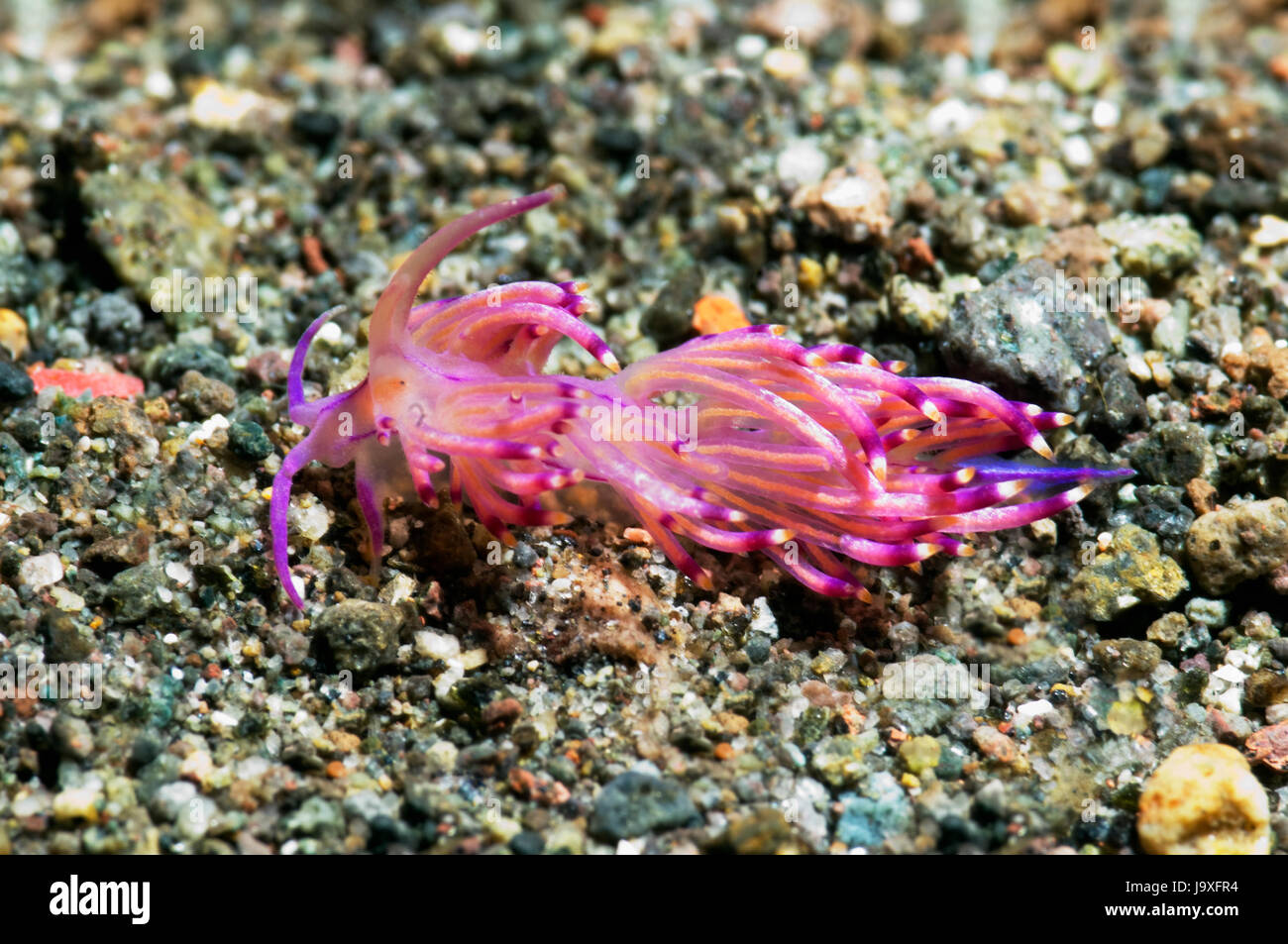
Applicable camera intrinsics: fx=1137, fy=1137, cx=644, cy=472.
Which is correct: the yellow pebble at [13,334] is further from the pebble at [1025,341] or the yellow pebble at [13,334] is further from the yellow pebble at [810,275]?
the pebble at [1025,341]

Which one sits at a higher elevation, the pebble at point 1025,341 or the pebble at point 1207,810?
the pebble at point 1025,341

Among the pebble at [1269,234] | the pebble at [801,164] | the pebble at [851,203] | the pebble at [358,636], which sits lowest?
the pebble at [358,636]

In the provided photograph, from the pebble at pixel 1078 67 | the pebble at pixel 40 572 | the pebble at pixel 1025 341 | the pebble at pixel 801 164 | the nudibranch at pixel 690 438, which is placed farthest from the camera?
the pebble at pixel 1078 67

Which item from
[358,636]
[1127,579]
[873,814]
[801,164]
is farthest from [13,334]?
[1127,579]

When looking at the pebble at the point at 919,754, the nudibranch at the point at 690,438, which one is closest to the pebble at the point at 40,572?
the nudibranch at the point at 690,438

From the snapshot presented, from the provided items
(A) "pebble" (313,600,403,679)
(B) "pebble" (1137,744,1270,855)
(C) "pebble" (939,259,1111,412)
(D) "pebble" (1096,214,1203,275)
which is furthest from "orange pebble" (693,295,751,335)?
(B) "pebble" (1137,744,1270,855)

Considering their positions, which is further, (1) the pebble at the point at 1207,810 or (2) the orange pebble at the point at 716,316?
(2) the orange pebble at the point at 716,316

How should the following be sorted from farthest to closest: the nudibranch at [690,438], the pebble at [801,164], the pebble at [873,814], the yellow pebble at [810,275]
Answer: the pebble at [801,164] → the yellow pebble at [810,275] → the nudibranch at [690,438] → the pebble at [873,814]
